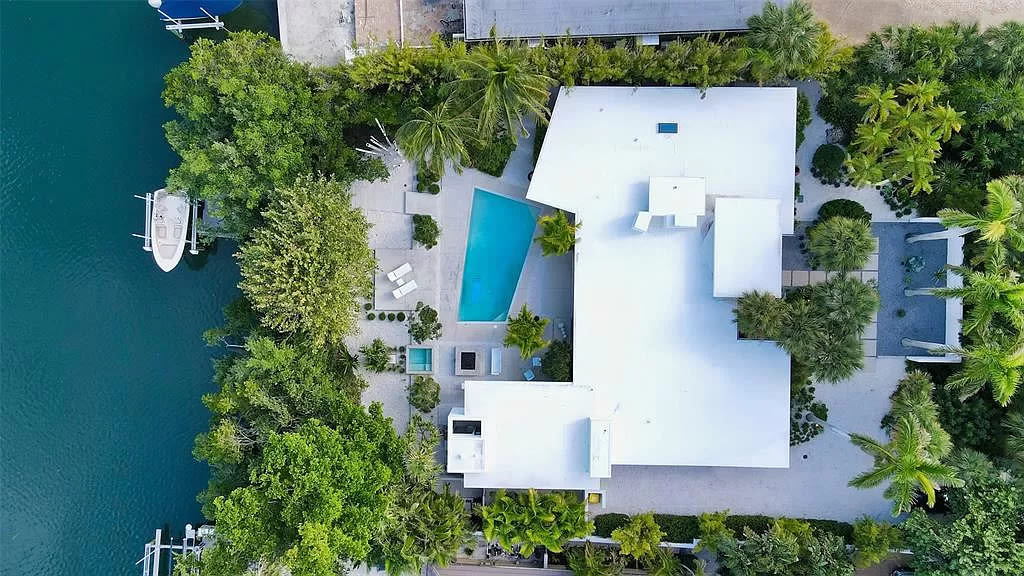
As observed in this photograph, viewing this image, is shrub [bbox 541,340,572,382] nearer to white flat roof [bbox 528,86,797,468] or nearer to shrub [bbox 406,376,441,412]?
white flat roof [bbox 528,86,797,468]

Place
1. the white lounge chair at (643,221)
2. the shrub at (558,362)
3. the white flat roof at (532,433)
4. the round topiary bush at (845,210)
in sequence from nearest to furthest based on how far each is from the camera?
the white lounge chair at (643,221) < the white flat roof at (532,433) < the round topiary bush at (845,210) < the shrub at (558,362)

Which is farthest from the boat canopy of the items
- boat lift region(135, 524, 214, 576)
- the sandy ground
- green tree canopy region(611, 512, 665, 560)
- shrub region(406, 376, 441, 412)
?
green tree canopy region(611, 512, 665, 560)

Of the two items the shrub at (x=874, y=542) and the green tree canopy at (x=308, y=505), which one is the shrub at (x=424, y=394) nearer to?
the green tree canopy at (x=308, y=505)

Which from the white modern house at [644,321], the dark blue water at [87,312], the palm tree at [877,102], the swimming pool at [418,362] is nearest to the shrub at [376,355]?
the swimming pool at [418,362]

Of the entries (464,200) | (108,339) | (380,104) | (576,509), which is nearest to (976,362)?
(576,509)

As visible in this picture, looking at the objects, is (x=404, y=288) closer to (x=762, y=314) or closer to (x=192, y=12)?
(x=762, y=314)

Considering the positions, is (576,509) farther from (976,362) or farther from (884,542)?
(976,362)

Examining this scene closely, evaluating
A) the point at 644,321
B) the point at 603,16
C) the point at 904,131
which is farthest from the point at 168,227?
the point at 904,131
